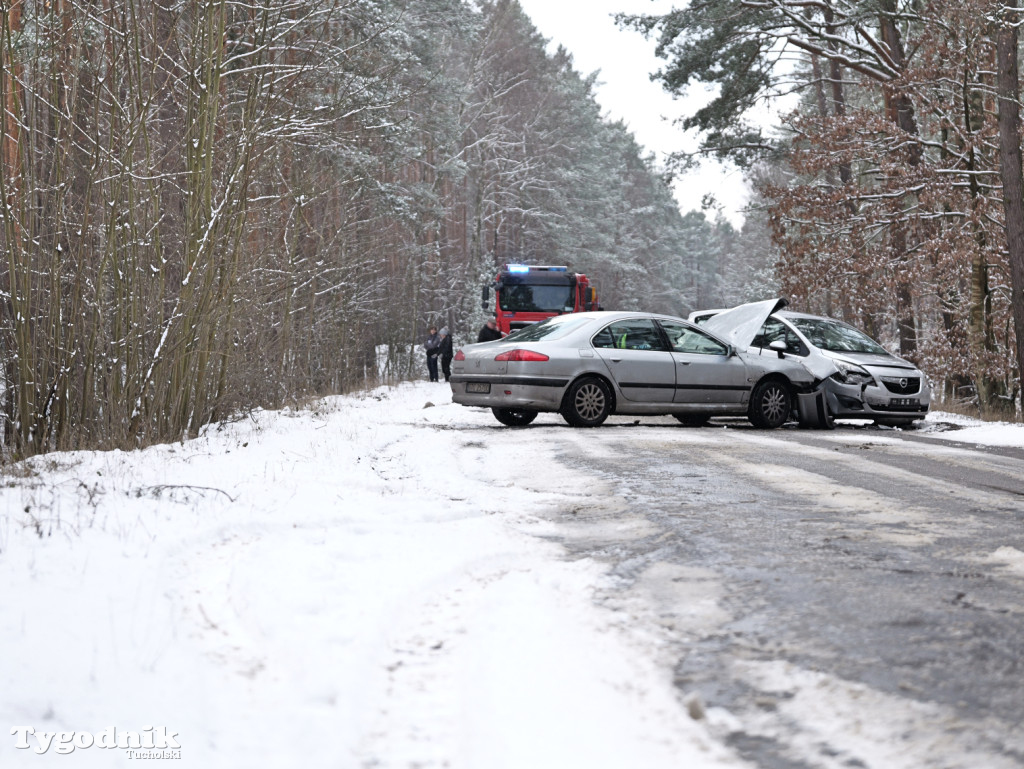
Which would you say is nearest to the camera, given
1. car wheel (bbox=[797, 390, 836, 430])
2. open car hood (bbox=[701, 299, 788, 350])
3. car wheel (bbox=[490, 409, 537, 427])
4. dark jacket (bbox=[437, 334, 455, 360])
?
car wheel (bbox=[490, 409, 537, 427])

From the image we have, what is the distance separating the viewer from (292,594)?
13.2ft

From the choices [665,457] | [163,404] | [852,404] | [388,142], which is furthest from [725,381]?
[388,142]

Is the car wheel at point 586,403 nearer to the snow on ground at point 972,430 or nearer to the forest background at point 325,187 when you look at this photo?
the forest background at point 325,187

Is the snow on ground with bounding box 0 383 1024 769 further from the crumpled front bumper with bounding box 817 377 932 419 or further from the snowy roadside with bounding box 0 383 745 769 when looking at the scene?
the crumpled front bumper with bounding box 817 377 932 419

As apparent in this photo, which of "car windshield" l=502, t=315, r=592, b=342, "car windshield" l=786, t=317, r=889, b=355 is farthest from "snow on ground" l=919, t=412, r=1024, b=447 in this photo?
"car windshield" l=502, t=315, r=592, b=342

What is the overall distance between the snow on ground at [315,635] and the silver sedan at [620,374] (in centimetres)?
645

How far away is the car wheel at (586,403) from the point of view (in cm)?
1318

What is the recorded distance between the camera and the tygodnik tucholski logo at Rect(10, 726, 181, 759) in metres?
2.59

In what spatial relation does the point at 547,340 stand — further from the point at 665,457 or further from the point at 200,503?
the point at 200,503

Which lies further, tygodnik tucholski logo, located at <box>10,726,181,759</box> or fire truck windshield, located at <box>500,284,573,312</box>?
fire truck windshield, located at <box>500,284,573,312</box>

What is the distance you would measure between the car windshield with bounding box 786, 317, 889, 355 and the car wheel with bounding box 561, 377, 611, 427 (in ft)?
13.5

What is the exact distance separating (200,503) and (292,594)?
195 centimetres

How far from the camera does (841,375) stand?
→ 15.0m

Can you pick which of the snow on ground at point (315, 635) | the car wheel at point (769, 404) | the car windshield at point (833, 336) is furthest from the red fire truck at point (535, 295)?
the snow on ground at point (315, 635)
